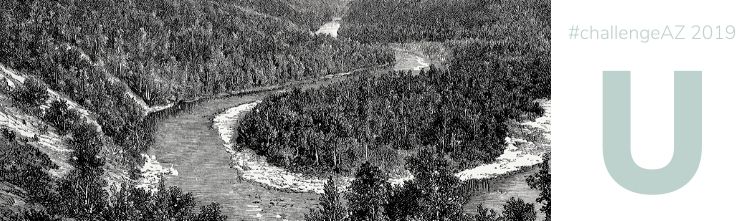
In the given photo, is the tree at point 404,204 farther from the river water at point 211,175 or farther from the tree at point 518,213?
the river water at point 211,175

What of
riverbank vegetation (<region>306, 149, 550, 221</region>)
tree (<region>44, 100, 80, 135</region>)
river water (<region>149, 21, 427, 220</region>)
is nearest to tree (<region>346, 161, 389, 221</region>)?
riverbank vegetation (<region>306, 149, 550, 221</region>)

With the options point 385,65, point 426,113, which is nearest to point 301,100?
point 426,113

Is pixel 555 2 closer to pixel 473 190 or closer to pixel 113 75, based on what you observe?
pixel 473 190

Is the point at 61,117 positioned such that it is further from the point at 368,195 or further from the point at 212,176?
the point at 368,195

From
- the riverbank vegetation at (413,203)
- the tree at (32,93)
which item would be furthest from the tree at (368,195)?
the tree at (32,93)

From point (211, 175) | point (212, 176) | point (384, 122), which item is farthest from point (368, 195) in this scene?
point (384, 122)

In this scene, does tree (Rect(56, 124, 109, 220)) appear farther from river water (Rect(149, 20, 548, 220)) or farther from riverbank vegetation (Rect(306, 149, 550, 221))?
riverbank vegetation (Rect(306, 149, 550, 221))
